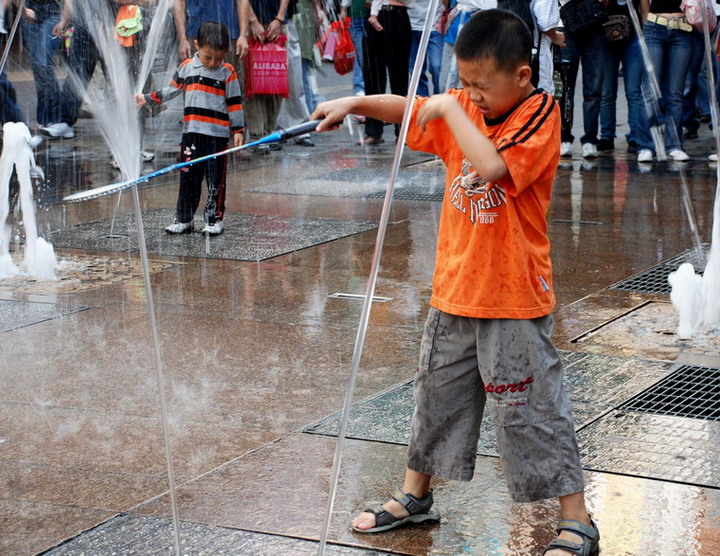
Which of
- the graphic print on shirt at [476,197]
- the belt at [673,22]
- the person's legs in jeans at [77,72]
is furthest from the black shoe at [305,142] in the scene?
the graphic print on shirt at [476,197]

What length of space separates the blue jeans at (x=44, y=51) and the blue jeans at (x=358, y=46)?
3.38 m

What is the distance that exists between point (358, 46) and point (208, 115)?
6213 millimetres

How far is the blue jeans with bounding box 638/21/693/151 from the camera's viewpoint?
1023 centimetres

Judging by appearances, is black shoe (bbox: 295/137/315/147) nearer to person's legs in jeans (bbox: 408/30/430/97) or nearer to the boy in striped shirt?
person's legs in jeans (bbox: 408/30/430/97)

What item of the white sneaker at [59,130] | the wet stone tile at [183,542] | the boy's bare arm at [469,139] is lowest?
the wet stone tile at [183,542]

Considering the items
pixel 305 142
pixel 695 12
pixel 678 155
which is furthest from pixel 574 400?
pixel 305 142

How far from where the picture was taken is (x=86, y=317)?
18.5 ft

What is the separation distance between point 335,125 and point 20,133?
4787 mm

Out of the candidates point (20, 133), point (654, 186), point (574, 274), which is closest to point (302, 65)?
point (654, 186)

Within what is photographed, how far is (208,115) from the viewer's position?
309 inches

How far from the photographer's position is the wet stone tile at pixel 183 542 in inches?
125

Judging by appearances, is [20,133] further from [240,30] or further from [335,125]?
[335,125]

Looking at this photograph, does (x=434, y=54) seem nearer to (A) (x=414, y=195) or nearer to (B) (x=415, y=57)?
(B) (x=415, y=57)

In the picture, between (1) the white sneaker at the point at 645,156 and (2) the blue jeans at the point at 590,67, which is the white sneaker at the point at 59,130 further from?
(1) the white sneaker at the point at 645,156
